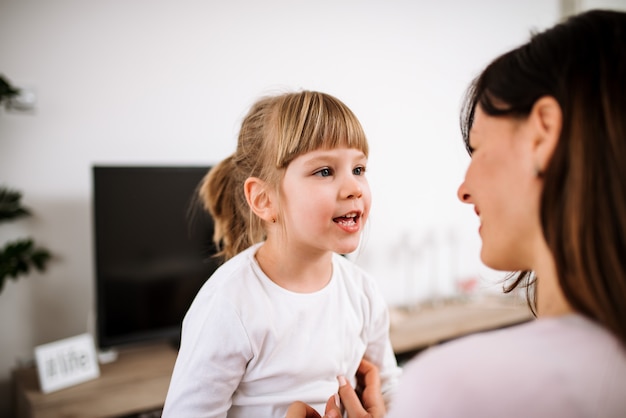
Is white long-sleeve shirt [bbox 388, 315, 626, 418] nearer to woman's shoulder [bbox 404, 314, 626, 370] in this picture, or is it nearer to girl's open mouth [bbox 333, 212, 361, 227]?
woman's shoulder [bbox 404, 314, 626, 370]

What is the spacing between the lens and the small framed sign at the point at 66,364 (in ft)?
5.54

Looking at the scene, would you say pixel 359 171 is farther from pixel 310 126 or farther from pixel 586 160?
pixel 586 160

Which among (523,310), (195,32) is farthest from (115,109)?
(523,310)

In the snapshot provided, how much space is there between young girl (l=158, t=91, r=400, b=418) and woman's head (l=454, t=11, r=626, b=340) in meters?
0.47

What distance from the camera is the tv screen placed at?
1.88m

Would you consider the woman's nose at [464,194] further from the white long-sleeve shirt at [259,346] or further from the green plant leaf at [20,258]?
the green plant leaf at [20,258]

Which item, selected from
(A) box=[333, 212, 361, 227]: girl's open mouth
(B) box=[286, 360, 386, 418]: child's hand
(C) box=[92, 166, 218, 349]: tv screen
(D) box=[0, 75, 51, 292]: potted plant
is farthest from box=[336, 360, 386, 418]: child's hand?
(D) box=[0, 75, 51, 292]: potted plant

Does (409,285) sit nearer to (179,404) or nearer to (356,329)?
(356,329)

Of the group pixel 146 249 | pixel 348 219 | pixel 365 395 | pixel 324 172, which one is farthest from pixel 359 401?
pixel 146 249

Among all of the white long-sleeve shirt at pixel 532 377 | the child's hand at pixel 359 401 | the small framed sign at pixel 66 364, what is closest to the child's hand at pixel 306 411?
the child's hand at pixel 359 401

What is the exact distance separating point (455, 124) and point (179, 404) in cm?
269

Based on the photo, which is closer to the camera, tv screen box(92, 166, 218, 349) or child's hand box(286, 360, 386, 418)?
child's hand box(286, 360, 386, 418)

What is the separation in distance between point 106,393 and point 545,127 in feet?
5.49

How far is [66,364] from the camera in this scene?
1.75 meters
